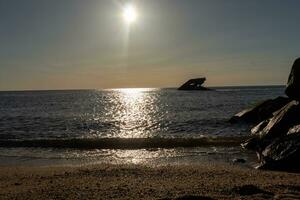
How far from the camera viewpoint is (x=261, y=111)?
43.4 m

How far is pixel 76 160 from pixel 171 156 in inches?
228

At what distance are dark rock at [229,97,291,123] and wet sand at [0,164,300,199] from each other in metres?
23.3

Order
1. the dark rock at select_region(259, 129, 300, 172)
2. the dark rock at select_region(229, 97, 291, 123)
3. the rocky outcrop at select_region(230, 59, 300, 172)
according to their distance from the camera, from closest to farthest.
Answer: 1. the dark rock at select_region(259, 129, 300, 172)
2. the rocky outcrop at select_region(230, 59, 300, 172)
3. the dark rock at select_region(229, 97, 291, 123)

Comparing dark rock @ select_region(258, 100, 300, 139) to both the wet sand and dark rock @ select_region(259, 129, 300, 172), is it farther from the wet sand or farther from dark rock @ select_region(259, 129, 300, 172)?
the wet sand

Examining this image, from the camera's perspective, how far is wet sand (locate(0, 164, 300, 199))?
13586mm

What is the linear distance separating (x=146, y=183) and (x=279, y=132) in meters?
15.4

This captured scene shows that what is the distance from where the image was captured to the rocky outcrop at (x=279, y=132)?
62.3ft

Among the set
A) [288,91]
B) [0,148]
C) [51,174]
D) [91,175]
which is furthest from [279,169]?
[0,148]

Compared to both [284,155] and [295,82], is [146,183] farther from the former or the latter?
[295,82]

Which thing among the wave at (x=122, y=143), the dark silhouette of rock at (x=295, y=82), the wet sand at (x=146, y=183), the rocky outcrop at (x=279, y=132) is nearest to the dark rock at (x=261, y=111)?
the rocky outcrop at (x=279, y=132)

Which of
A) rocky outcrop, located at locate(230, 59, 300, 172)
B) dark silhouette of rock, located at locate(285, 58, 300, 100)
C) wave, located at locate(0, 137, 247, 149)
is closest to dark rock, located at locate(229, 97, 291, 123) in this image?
rocky outcrop, located at locate(230, 59, 300, 172)

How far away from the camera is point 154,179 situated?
1678 cm

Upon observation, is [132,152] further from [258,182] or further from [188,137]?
[258,182]

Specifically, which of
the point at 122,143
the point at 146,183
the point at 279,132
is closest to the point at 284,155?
the point at 146,183
